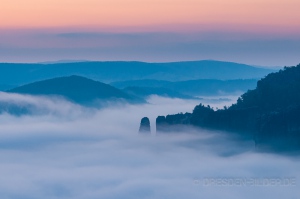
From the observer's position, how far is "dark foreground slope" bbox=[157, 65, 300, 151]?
80.6m

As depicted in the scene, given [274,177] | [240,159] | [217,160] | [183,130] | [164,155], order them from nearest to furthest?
[274,177] < [240,159] < [217,160] < [183,130] < [164,155]

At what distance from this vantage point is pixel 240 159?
274 ft

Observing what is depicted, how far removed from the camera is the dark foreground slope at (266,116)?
265ft

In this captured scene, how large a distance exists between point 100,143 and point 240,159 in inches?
3408

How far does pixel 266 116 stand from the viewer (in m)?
81.9

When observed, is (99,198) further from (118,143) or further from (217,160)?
(118,143)

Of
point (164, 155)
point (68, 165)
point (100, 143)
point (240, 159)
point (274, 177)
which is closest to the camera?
point (274, 177)

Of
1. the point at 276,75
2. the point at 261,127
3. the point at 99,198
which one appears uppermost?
the point at 276,75

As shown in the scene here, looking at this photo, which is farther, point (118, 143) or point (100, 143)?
point (100, 143)

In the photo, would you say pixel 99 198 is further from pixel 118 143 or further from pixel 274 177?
pixel 118 143

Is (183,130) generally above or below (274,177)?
above

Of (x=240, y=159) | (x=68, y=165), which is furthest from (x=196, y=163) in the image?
(x=68, y=165)

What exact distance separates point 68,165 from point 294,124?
6760 centimetres

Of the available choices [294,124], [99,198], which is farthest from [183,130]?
[294,124]
